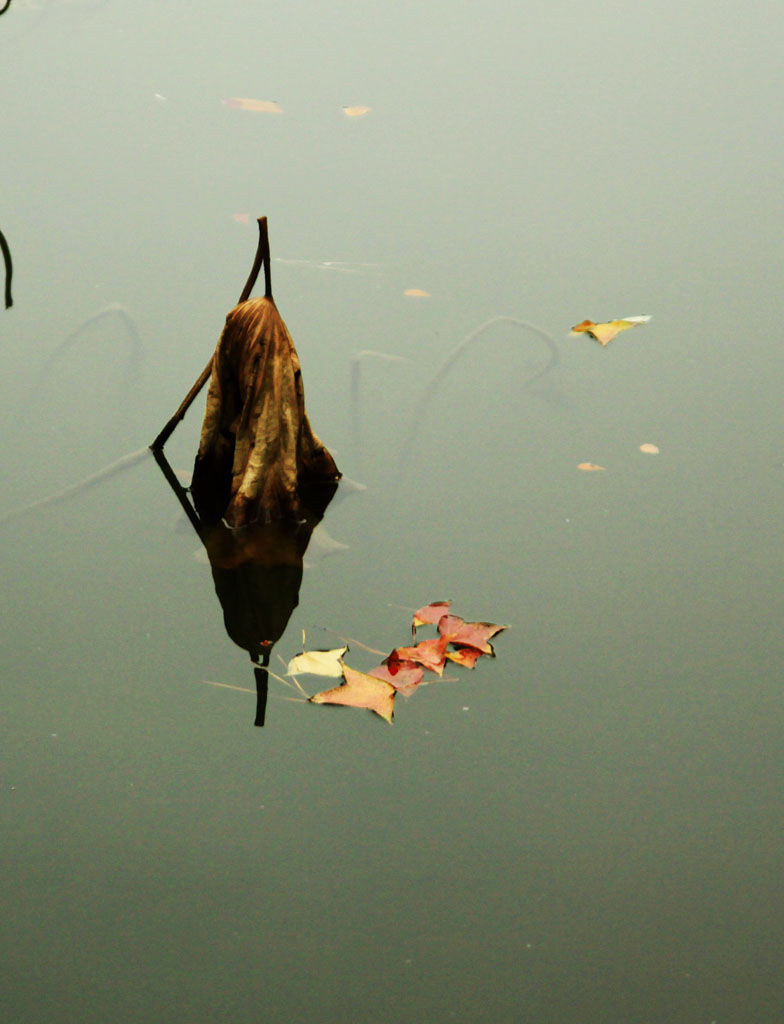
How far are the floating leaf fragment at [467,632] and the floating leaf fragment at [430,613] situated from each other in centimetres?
2

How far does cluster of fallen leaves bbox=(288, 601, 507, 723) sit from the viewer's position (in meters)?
2.48

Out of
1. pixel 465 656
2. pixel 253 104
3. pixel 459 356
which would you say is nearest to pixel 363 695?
pixel 465 656

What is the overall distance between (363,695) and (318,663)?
0.14 m

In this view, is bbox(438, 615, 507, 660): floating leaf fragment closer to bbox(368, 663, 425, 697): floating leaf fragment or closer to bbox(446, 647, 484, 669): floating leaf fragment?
bbox(446, 647, 484, 669): floating leaf fragment

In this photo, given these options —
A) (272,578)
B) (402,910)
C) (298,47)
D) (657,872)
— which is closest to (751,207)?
(298,47)

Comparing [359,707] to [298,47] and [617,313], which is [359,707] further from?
[298,47]

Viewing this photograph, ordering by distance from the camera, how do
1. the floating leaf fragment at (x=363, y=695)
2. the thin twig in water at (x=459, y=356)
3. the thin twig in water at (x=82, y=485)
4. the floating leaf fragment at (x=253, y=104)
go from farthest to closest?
the floating leaf fragment at (x=253, y=104), the thin twig in water at (x=459, y=356), the thin twig in water at (x=82, y=485), the floating leaf fragment at (x=363, y=695)

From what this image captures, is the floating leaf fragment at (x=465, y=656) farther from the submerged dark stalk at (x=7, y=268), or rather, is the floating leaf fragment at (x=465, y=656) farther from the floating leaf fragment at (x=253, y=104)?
the floating leaf fragment at (x=253, y=104)

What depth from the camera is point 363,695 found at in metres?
2.48

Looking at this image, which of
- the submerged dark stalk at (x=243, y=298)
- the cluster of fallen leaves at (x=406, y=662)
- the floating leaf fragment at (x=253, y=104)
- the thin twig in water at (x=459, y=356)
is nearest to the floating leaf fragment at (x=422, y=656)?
the cluster of fallen leaves at (x=406, y=662)

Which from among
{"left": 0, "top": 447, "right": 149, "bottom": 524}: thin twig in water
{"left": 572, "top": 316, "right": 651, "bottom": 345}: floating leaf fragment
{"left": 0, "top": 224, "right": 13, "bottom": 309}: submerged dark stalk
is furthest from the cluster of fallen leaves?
{"left": 0, "top": 224, "right": 13, "bottom": 309}: submerged dark stalk

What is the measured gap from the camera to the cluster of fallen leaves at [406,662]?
2.48 m

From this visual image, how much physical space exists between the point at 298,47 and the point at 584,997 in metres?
4.24

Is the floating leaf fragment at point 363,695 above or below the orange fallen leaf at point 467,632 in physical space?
below
